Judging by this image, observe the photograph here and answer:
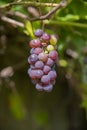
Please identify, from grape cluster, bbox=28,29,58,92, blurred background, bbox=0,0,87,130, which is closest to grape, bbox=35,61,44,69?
grape cluster, bbox=28,29,58,92

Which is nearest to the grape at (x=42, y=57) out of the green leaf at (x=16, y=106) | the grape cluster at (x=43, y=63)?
the grape cluster at (x=43, y=63)

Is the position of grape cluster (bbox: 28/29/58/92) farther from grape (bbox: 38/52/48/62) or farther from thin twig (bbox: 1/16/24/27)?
thin twig (bbox: 1/16/24/27)

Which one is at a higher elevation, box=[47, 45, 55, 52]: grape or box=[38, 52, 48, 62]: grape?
box=[47, 45, 55, 52]: grape

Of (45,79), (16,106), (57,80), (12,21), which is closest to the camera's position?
(45,79)

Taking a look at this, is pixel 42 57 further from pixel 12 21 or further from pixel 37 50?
pixel 12 21

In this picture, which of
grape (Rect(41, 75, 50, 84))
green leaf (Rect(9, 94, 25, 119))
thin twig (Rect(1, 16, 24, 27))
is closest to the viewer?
grape (Rect(41, 75, 50, 84))

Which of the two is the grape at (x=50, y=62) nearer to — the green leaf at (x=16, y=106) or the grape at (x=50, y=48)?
the grape at (x=50, y=48)

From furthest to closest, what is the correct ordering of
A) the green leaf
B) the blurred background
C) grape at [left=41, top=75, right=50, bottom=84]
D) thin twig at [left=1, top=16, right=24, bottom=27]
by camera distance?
the green leaf → the blurred background → thin twig at [left=1, top=16, right=24, bottom=27] → grape at [left=41, top=75, right=50, bottom=84]

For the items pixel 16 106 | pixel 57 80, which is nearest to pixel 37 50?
pixel 16 106

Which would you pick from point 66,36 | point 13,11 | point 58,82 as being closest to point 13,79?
point 58,82

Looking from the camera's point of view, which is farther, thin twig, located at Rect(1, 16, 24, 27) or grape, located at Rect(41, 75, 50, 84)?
thin twig, located at Rect(1, 16, 24, 27)
